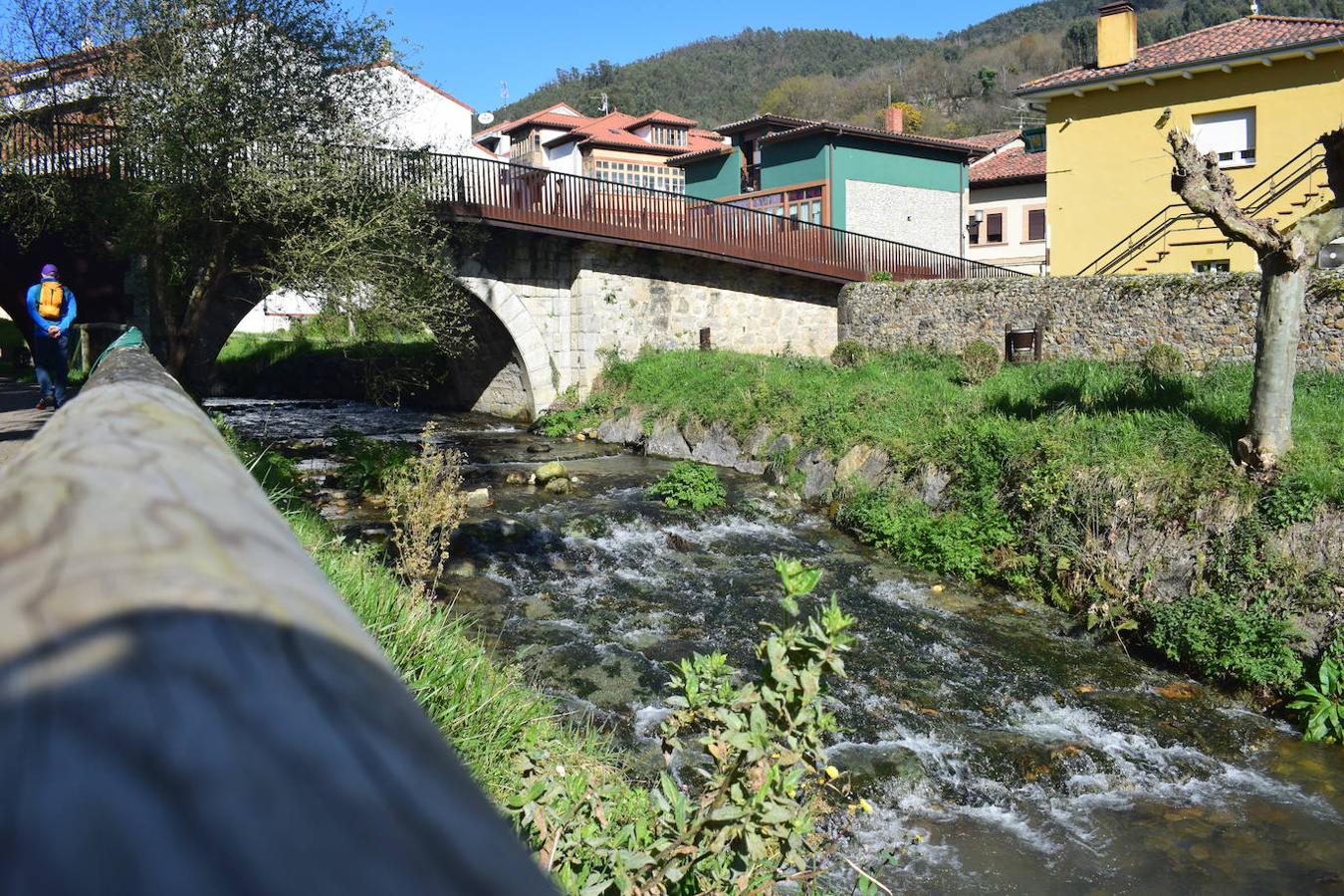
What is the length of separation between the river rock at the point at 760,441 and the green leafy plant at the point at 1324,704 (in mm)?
8921

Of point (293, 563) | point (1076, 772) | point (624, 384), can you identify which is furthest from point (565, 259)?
point (293, 563)

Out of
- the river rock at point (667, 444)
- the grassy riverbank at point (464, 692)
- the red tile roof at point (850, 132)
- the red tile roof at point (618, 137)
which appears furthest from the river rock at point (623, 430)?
the red tile roof at point (618, 137)

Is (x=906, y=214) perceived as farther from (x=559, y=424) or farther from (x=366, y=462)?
(x=366, y=462)

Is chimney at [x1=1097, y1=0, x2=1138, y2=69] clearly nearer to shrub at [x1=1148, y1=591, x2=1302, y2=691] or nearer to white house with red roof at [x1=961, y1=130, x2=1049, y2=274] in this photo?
white house with red roof at [x1=961, y1=130, x2=1049, y2=274]

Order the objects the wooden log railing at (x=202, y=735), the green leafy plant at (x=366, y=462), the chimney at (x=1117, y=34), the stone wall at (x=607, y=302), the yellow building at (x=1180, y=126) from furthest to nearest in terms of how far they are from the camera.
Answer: the chimney at (x=1117, y=34), the stone wall at (x=607, y=302), the yellow building at (x=1180, y=126), the green leafy plant at (x=366, y=462), the wooden log railing at (x=202, y=735)

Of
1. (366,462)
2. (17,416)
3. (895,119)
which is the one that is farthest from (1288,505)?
(895,119)

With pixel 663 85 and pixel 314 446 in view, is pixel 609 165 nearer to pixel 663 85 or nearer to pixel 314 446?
pixel 314 446

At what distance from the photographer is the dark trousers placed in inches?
396

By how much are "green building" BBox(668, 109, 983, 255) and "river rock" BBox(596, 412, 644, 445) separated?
443 inches

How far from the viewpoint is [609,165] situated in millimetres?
44125

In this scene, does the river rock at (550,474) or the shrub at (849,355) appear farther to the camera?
the shrub at (849,355)

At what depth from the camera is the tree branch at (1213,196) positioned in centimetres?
998

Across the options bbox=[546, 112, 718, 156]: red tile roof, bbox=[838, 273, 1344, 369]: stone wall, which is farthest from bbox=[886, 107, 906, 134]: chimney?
bbox=[838, 273, 1344, 369]: stone wall

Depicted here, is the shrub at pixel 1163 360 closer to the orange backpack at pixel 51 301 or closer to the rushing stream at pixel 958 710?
the rushing stream at pixel 958 710
